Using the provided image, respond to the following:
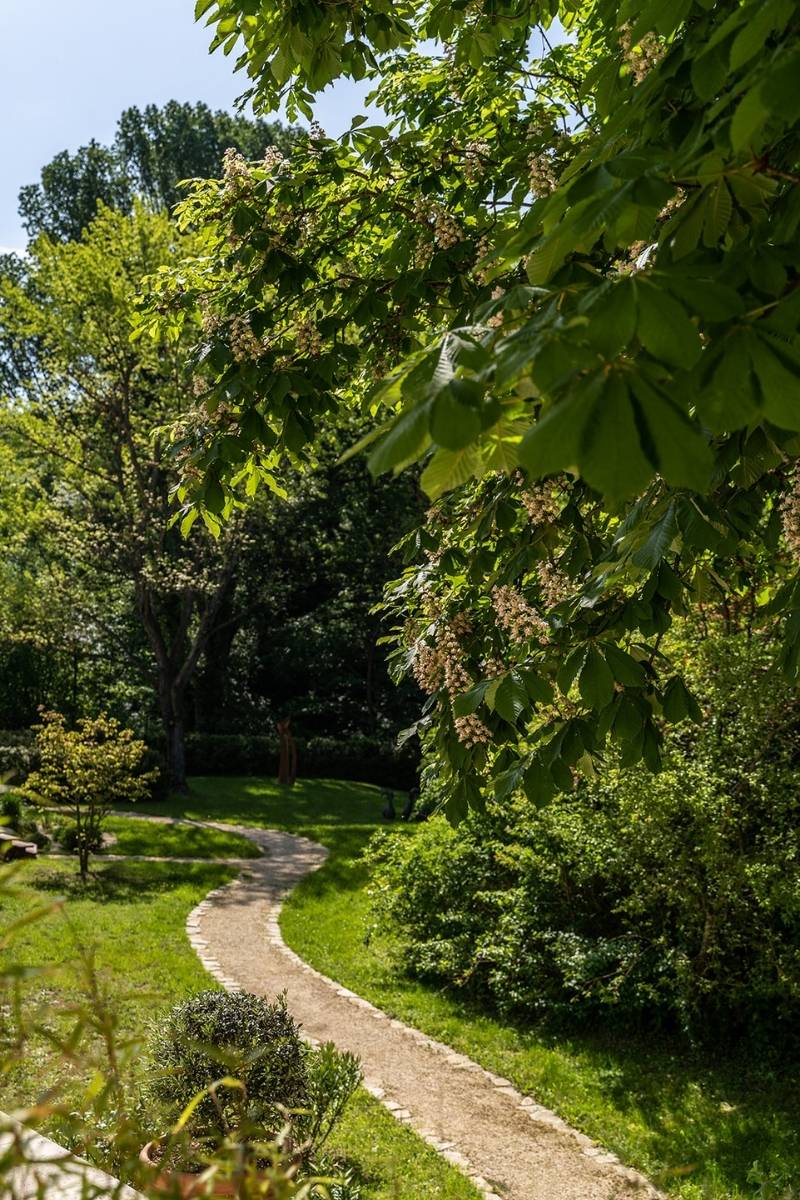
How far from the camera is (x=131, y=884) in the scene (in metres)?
12.2


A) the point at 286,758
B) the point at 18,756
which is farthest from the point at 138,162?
the point at 18,756

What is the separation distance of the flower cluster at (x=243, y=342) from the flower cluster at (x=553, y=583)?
4.71 feet

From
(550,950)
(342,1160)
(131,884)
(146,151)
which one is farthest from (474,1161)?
(146,151)

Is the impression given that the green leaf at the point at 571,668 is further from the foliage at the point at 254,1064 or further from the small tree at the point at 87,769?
the small tree at the point at 87,769

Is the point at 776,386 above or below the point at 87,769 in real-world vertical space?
above

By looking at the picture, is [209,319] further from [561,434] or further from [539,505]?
[561,434]

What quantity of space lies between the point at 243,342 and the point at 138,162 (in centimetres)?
3966

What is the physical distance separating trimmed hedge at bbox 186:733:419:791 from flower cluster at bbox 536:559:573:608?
782 inches

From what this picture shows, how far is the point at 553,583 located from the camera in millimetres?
3662

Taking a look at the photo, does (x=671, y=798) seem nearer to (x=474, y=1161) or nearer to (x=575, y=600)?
(x=474, y=1161)

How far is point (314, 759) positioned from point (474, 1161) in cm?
1935

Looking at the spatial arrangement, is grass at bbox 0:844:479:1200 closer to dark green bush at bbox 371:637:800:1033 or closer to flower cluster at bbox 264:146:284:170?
dark green bush at bbox 371:637:800:1033

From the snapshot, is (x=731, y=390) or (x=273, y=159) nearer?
(x=731, y=390)

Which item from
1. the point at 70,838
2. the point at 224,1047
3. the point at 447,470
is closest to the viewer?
the point at 447,470
